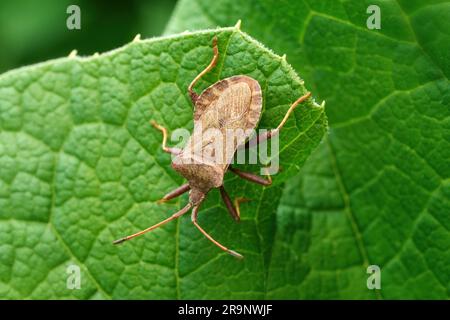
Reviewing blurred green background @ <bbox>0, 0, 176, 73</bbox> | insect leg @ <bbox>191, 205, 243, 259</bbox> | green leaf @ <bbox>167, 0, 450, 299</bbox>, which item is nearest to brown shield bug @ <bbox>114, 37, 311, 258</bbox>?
insect leg @ <bbox>191, 205, 243, 259</bbox>

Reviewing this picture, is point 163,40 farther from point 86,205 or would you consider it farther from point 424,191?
point 424,191

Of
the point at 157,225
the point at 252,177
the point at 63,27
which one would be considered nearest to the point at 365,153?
the point at 252,177

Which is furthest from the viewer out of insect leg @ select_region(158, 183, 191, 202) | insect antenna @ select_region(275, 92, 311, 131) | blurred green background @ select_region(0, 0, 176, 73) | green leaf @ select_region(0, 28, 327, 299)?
blurred green background @ select_region(0, 0, 176, 73)

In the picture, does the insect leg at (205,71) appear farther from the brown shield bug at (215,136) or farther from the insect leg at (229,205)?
the insect leg at (229,205)

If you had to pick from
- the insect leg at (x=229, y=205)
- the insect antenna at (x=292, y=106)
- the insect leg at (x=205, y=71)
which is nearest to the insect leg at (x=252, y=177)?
the insect leg at (x=229, y=205)

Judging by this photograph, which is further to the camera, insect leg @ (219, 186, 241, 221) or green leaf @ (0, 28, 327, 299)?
insect leg @ (219, 186, 241, 221)

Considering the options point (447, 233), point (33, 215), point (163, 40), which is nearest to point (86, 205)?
point (33, 215)

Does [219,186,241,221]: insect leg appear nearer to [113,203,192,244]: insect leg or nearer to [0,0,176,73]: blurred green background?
[113,203,192,244]: insect leg
